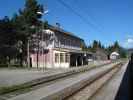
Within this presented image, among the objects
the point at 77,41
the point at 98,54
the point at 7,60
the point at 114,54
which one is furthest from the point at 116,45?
the point at 7,60

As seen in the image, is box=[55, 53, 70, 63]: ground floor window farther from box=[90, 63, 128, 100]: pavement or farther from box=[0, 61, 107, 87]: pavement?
box=[90, 63, 128, 100]: pavement

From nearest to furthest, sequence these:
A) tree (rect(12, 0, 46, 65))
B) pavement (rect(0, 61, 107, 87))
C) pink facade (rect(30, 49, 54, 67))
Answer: pavement (rect(0, 61, 107, 87))
tree (rect(12, 0, 46, 65))
pink facade (rect(30, 49, 54, 67))

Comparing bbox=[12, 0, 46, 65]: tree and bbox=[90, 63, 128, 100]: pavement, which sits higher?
bbox=[12, 0, 46, 65]: tree

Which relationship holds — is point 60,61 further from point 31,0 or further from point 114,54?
point 114,54

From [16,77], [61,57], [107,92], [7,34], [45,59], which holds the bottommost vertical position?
[107,92]

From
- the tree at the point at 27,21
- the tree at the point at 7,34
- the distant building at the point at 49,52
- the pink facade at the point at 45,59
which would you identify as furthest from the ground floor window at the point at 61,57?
the tree at the point at 7,34

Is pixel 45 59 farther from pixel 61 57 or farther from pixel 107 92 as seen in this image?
pixel 107 92

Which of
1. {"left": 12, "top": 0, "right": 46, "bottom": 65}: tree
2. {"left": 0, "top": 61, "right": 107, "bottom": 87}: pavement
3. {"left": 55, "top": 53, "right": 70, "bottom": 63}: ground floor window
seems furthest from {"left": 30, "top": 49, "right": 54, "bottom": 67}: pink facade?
{"left": 0, "top": 61, "right": 107, "bottom": 87}: pavement

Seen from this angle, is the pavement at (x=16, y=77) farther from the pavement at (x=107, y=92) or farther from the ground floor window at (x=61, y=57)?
the ground floor window at (x=61, y=57)

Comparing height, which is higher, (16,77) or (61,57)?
(61,57)

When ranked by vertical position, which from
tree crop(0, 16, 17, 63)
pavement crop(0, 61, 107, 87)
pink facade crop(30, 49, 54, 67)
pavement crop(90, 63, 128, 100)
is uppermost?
tree crop(0, 16, 17, 63)

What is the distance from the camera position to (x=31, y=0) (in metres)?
47.2

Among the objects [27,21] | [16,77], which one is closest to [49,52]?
[27,21]

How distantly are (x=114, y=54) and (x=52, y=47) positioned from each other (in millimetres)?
112027
